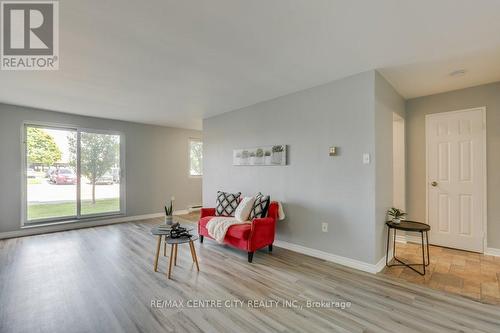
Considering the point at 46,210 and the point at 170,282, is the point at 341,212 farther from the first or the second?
the point at 46,210

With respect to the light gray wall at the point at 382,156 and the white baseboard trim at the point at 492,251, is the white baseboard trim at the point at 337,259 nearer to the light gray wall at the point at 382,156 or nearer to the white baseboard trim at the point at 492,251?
the light gray wall at the point at 382,156

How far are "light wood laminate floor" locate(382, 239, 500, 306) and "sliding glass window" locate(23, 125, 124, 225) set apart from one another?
19.1 feet

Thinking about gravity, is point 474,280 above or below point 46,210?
below

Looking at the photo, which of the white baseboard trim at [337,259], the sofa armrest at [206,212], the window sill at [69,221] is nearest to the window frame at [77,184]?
the window sill at [69,221]

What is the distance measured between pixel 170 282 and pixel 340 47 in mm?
3107

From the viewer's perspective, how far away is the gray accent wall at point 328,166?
287cm

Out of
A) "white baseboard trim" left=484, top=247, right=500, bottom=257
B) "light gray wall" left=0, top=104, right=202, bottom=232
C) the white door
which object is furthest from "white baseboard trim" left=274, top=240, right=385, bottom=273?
"light gray wall" left=0, top=104, right=202, bottom=232

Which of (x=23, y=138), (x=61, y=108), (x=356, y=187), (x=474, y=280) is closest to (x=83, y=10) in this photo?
(x=356, y=187)

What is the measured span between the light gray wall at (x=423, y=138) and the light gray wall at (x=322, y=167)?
1702mm

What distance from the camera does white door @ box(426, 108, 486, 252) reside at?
3.39m

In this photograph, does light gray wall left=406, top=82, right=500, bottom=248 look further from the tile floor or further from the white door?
the tile floor

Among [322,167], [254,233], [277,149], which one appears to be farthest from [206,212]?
[322,167]

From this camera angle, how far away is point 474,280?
2568 mm

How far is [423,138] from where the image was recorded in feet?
12.6
